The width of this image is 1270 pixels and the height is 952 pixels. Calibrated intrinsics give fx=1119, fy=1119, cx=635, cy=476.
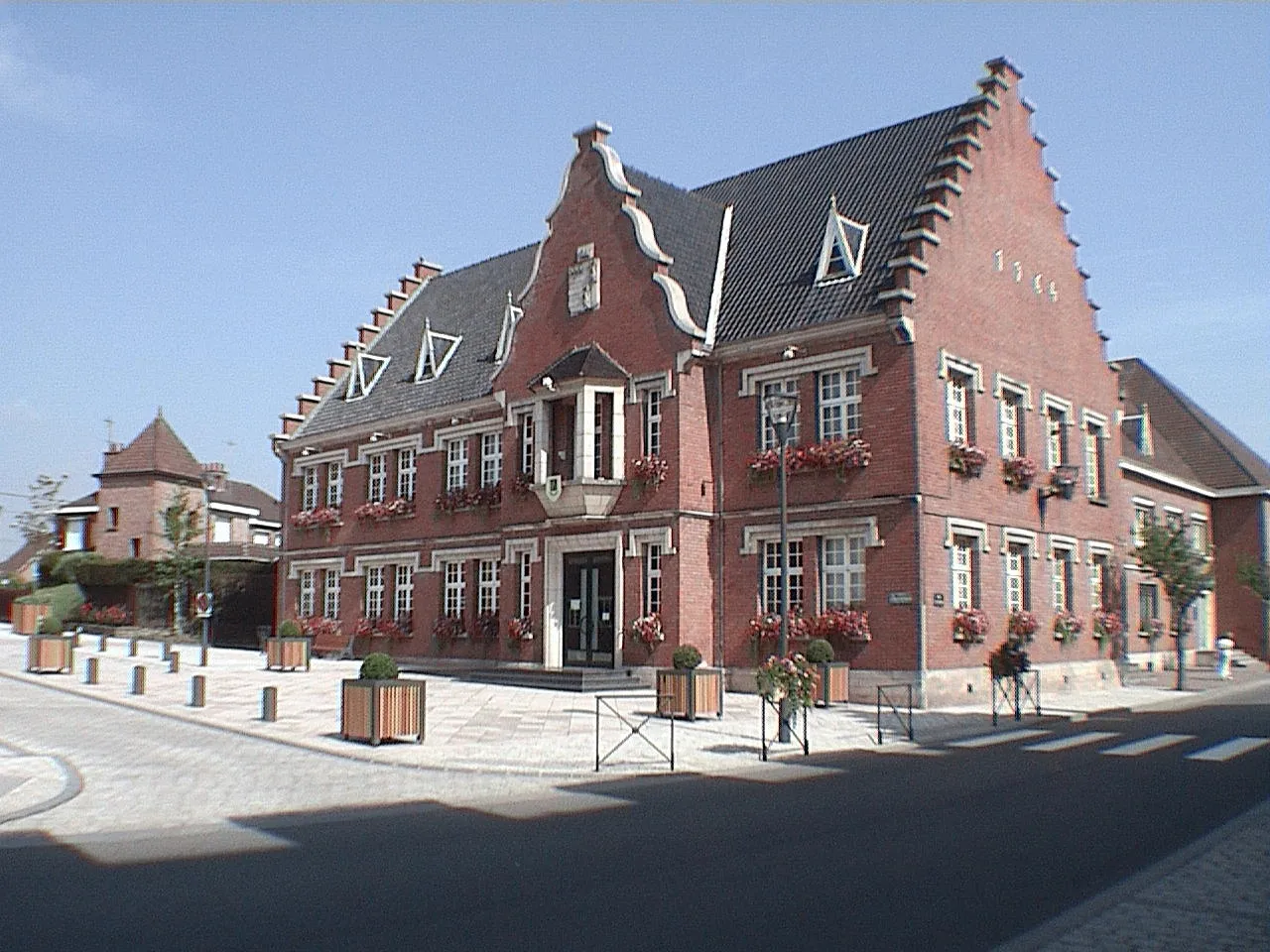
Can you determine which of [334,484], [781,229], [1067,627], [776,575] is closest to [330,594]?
[334,484]

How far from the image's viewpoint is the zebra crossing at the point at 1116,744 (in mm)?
16078

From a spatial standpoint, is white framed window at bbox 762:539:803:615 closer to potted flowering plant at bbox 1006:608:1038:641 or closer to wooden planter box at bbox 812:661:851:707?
wooden planter box at bbox 812:661:851:707

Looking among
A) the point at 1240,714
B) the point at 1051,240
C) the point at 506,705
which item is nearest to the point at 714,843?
the point at 506,705

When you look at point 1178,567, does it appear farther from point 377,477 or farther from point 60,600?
point 60,600

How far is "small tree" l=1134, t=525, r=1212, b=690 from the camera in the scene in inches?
1172

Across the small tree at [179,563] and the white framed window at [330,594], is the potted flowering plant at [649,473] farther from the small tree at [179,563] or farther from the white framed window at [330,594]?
the small tree at [179,563]

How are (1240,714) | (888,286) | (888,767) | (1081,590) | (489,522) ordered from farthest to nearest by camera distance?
(489,522)
(1081,590)
(888,286)
(1240,714)
(888,767)

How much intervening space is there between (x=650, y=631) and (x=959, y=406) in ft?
28.8

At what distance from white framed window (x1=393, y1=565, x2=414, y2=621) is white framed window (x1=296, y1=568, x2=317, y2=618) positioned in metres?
5.05

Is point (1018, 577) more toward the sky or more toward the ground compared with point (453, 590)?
more toward the sky

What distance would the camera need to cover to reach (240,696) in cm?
2442

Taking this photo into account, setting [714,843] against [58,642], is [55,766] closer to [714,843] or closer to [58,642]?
[714,843]

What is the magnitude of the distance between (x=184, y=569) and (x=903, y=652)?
34332 mm

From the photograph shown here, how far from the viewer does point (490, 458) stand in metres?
33.0
